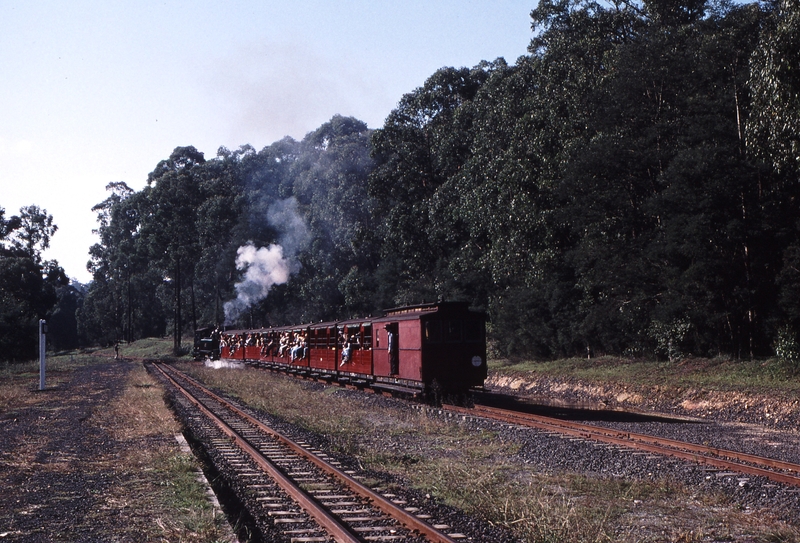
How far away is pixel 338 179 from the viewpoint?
59.2 m

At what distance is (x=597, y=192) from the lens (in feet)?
91.3

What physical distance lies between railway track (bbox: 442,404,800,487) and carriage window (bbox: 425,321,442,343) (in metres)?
3.84

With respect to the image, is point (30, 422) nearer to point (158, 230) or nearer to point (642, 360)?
point (642, 360)

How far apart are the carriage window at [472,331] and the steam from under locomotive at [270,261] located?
4121 cm

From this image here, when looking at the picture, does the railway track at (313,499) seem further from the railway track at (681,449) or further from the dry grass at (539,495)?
the railway track at (681,449)

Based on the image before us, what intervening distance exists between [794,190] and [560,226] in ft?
33.5

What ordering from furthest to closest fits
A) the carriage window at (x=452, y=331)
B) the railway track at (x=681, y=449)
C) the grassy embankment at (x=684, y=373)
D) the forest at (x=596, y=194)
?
the forest at (x=596, y=194) → the carriage window at (x=452, y=331) → the grassy embankment at (x=684, y=373) → the railway track at (x=681, y=449)

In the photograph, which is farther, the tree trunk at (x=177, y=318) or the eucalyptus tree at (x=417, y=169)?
the tree trunk at (x=177, y=318)

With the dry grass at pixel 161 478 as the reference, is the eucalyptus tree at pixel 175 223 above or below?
above

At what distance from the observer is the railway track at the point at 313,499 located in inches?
300

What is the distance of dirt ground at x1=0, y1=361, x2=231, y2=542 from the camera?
25.7ft

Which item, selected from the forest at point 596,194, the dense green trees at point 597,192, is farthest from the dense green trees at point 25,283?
the dense green trees at point 597,192

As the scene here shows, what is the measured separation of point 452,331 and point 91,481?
12.3m

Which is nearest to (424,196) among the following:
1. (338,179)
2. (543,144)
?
(338,179)
